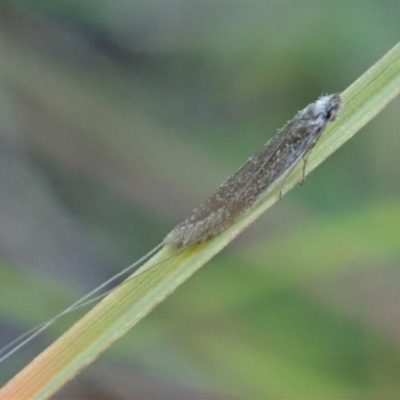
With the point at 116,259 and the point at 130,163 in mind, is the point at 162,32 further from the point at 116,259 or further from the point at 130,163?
the point at 116,259

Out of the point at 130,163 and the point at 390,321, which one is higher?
the point at 130,163

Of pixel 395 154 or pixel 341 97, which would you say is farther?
pixel 395 154

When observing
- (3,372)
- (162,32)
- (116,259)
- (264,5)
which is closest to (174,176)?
(116,259)

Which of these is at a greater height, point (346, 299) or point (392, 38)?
point (392, 38)

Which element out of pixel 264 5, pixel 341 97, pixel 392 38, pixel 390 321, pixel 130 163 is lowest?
pixel 390 321

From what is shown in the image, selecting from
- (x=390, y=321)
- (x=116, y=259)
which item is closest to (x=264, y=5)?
(x=116, y=259)

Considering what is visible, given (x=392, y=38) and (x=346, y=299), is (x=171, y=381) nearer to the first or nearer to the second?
(x=346, y=299)
